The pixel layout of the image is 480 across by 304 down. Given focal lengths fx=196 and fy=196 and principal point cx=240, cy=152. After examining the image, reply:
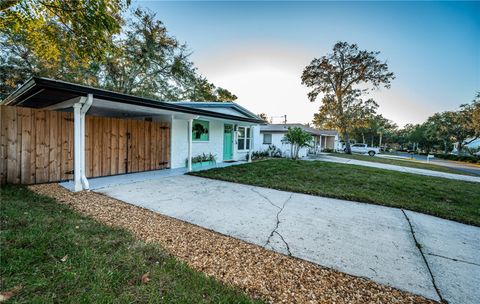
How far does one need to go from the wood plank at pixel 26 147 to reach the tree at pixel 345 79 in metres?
26.6

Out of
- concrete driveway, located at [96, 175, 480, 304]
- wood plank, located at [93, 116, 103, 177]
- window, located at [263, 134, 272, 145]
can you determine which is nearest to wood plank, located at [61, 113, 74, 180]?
wood plank, located at [93, 116, 103, 177]

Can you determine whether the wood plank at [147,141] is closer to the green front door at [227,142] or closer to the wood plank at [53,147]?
the wood plank at [53,147]

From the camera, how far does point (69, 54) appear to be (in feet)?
20.7

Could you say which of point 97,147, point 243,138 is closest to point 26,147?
point 97,147

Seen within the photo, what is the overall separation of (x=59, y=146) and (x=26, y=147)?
0.64 meters

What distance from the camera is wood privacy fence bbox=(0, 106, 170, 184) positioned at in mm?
4738

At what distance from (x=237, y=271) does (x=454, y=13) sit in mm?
12550

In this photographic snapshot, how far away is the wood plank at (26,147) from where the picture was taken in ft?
16.0

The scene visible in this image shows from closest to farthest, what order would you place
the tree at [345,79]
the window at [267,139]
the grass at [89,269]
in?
1. the grass at [89,269]
2. the window at [267,139]
3. the tree at [345,79]

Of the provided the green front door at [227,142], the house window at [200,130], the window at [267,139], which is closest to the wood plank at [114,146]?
the house window at [200,130]

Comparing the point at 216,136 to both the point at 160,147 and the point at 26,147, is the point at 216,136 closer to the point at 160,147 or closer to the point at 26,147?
the point at 160,147

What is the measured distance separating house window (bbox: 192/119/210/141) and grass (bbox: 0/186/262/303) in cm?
707

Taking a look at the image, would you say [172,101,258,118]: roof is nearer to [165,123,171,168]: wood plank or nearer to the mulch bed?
[165,123,171,168]: wood plank

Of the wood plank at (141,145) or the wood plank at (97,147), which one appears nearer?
the wood plank at (97,147)
